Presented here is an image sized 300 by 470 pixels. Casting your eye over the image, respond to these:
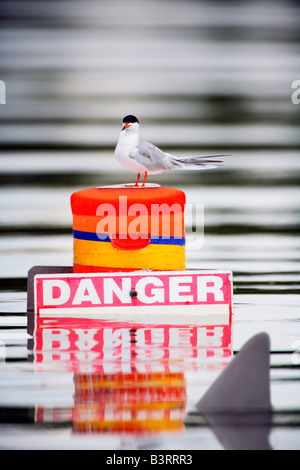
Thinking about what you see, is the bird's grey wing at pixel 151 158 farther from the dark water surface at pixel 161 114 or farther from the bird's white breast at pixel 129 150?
the dark water surface at pixel 161 114

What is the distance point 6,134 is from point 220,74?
1255 millimetres

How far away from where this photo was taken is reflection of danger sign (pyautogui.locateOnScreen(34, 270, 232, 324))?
9.75ft

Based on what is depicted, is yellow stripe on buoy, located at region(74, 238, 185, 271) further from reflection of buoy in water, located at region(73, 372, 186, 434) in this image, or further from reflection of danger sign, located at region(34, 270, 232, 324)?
reflection of buoy in water, located at region(73, 372, 186, 434)

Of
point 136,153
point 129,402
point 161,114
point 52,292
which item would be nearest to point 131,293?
point 52,292

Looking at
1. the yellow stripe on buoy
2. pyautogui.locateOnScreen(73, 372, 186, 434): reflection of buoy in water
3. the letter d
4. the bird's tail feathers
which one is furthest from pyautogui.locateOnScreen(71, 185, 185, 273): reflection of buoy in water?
pyautogui.locateOnScreen(73, 372, 186, 434): reflection of buoy in water

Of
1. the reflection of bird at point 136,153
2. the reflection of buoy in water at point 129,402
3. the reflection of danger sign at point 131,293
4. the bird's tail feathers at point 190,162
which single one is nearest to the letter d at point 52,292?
the reflection of danger sign at point 131,293

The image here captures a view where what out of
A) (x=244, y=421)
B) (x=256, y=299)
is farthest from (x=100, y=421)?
(x=256, y=299)

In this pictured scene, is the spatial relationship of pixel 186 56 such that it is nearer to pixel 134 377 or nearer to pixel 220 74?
pixel 220 74

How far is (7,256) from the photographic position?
177 inches

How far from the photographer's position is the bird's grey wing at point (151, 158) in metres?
3.28

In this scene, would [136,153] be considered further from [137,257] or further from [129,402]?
[129,402]

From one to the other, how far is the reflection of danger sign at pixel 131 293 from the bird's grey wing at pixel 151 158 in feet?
1.60

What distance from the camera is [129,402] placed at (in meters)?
1.93
